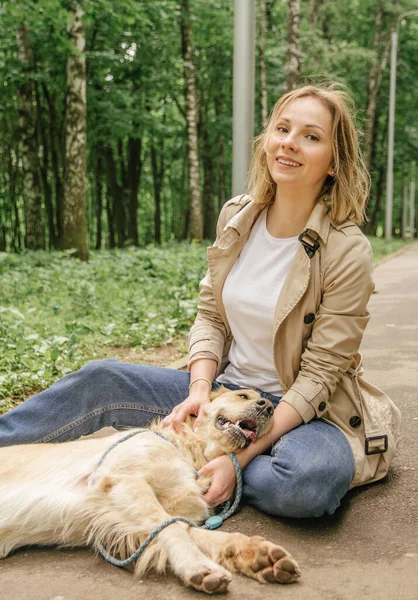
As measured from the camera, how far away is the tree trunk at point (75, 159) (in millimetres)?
15406

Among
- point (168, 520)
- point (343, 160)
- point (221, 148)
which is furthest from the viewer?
point (221, 148)

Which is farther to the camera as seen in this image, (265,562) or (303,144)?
(303,144)

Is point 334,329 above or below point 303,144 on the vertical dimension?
below

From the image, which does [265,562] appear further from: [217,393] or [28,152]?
[28,152]

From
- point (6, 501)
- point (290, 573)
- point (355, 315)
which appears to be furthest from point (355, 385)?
point (6, 501)

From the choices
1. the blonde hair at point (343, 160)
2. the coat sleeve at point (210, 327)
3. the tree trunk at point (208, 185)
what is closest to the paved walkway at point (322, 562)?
the coat sleeve at point (210, 327)

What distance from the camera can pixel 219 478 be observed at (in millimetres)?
3426

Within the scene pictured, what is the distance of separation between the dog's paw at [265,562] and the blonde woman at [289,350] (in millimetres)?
461

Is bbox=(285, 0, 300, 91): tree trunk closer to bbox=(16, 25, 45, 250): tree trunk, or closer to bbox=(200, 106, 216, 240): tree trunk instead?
bbox=(16, 25, 45, 250): tree trunk

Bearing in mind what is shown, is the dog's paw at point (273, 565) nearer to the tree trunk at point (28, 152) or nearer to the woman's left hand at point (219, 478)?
the woman's left hand at point (219, 478)

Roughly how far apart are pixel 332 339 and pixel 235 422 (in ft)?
2.09

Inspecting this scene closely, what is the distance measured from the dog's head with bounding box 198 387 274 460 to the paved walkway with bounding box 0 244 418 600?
367mm

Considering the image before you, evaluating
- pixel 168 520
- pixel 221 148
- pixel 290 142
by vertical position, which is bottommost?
pixel 221 148

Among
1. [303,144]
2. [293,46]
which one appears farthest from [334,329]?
[293,46]
